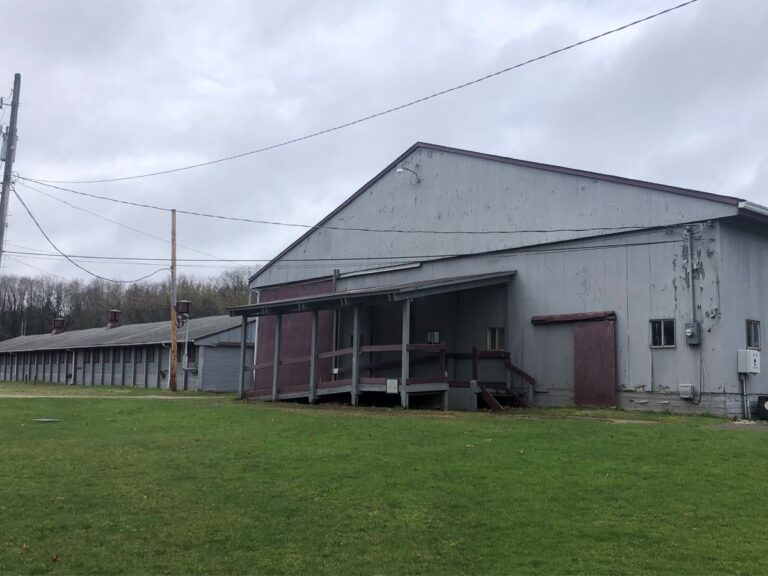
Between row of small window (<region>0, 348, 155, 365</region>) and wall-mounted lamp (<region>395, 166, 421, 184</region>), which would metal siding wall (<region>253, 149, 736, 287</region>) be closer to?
wall-mounted lamp (<region>395, 166, 421, 184</region>)

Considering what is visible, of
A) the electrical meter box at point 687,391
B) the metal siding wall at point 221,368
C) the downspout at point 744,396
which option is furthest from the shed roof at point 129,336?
the downspout at point 744,396

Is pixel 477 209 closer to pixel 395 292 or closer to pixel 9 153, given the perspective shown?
pixel 395 292

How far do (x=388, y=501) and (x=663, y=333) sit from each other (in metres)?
12.1

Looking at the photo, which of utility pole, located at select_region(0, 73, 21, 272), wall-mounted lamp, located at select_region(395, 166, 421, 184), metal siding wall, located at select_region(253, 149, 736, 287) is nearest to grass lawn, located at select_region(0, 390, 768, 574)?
metal siding wall, located at select_region(253, 149, 736, 287)

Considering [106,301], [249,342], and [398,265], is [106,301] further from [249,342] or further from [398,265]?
[398,265]

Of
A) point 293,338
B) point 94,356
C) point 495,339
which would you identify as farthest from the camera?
point 94,356

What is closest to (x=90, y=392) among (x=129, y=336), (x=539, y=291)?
(x=129, y=336)

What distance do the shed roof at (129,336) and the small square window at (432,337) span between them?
738 inches

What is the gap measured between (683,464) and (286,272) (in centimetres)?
2190

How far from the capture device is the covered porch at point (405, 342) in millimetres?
19438

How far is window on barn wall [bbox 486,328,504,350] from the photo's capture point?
71.4ft

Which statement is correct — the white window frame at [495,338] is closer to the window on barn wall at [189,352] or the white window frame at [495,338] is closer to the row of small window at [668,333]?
the row of small window at [668,333]

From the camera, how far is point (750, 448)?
431 inches

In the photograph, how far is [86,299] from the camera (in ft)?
315
